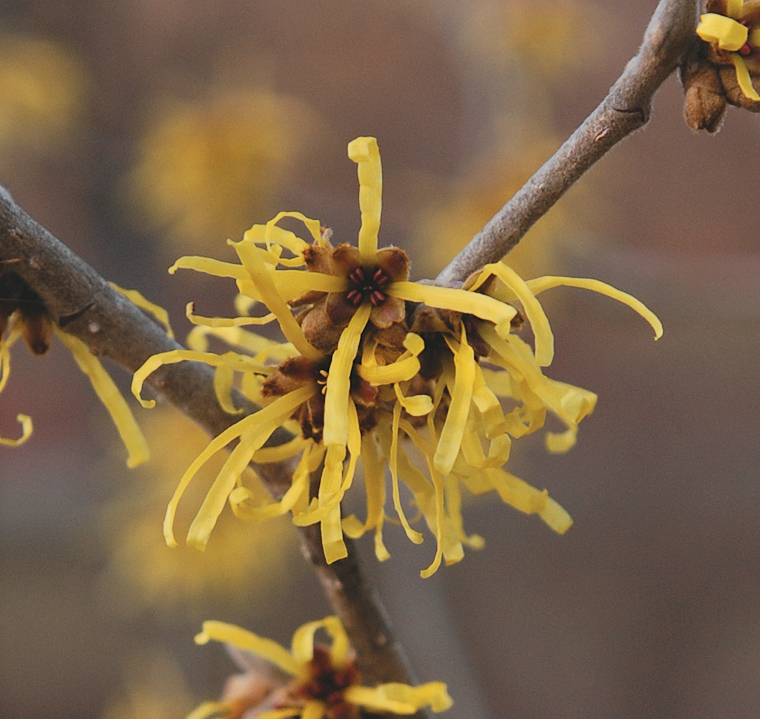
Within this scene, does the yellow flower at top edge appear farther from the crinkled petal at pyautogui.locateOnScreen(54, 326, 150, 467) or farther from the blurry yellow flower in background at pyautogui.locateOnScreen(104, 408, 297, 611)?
the blurry yellow flower in background at pyautogui.locateOnScreen(104, 408, 297, 611)

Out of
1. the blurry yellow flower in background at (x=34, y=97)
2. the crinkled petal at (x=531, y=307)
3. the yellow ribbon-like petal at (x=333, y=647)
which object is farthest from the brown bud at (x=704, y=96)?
the blurry yellow flower in background at (x=34, y=97)

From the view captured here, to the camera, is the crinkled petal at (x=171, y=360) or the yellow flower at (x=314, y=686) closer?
the crinkled petal at (x=171, y=360)

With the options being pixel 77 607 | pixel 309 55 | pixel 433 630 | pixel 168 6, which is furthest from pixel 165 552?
pixel 168 6

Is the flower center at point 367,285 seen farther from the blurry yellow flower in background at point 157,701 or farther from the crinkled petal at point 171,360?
the blurry yellow flower in background at point 157,701

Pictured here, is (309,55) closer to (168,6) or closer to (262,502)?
(168,6)

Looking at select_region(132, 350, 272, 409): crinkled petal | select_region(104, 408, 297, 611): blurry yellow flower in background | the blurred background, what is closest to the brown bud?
select_region(132, 350, 272, 409): crinkled petal

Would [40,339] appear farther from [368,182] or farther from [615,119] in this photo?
[615,119]
